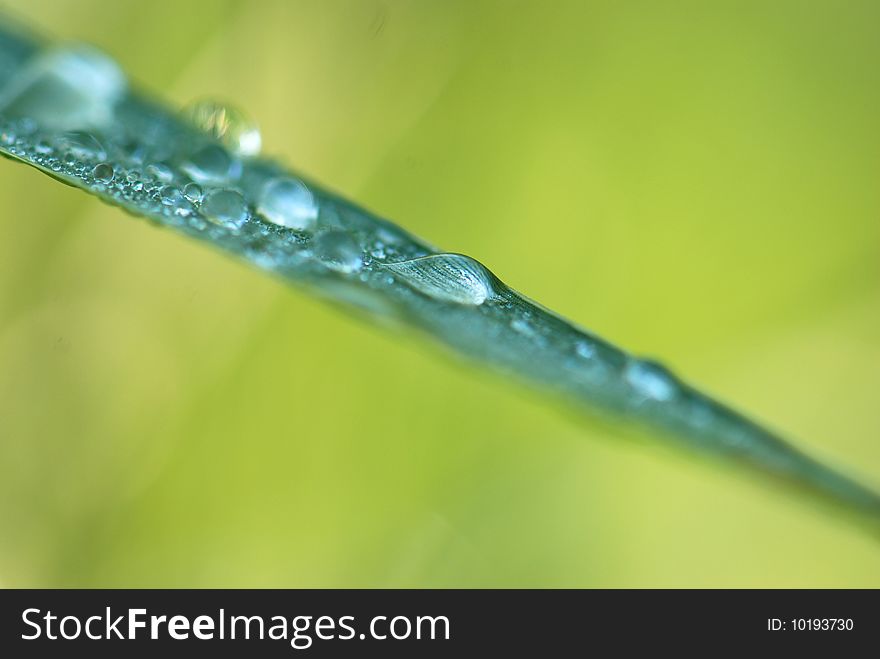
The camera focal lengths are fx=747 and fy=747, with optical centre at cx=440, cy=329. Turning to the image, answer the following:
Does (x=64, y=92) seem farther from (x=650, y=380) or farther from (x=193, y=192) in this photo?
(x=650, y=380)

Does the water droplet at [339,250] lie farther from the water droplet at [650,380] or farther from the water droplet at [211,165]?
the water droplet at [650,380]

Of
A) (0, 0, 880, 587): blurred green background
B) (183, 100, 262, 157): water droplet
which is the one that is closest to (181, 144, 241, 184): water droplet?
(183, 100, 262, 157): water droplet

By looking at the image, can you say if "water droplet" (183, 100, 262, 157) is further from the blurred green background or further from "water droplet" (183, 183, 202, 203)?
the blurred green background

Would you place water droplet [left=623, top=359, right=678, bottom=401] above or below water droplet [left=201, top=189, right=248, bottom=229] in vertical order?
below

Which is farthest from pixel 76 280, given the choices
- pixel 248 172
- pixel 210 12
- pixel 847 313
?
pixel 847 313

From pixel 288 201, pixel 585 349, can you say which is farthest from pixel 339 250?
pixel 585 349
